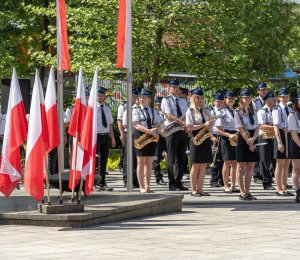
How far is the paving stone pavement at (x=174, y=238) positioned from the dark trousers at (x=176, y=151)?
9.45 feet

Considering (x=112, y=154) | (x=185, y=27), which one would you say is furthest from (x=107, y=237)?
(x=112, y=154)

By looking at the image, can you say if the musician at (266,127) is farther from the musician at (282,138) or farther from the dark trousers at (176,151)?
the dark trousers at (176,151)

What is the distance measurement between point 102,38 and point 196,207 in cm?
985

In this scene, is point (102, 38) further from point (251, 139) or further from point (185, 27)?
point (251, 139)

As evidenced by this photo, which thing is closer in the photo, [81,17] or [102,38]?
[81,17]

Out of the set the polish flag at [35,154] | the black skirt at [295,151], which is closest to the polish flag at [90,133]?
the polish flag at [35,154]

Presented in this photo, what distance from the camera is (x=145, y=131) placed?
1085cm

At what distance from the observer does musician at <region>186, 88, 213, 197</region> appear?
34.4 feet

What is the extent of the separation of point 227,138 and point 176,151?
3.98ft

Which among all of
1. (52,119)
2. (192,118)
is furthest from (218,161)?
(52,119)

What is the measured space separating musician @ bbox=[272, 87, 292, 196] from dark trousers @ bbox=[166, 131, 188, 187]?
217 centimetres

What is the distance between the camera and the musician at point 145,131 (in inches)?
424

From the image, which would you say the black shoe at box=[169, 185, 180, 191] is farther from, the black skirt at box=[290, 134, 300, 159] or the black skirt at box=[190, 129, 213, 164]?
the black skirt at box=[290, 134, 300, 159]

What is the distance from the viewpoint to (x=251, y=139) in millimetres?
10023
